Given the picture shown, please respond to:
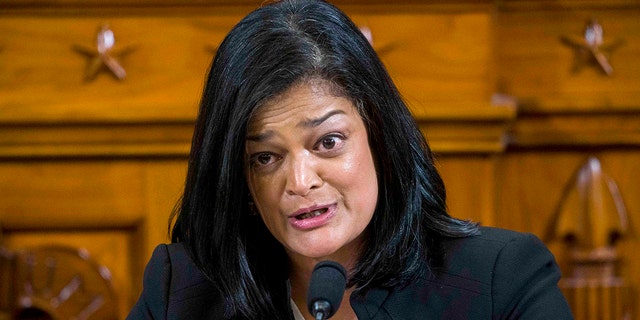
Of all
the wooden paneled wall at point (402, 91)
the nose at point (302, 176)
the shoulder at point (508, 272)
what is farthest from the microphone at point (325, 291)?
the wooden paneled wall at point (402, 91)

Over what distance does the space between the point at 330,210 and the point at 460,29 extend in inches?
29.2

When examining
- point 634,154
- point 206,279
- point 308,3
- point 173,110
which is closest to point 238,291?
point 206,279

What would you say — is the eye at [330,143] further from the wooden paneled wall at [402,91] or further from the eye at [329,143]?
the wooden paneled wall at [402,91]

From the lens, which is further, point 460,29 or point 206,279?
point 460,29

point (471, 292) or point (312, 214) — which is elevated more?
point (312, 214)

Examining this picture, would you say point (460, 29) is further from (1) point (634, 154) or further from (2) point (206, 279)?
(2) point (206, 279)

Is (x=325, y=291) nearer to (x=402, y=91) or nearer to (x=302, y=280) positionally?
(x=302, y=280)

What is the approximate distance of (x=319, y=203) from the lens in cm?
131

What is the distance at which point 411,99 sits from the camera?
1.97 meters

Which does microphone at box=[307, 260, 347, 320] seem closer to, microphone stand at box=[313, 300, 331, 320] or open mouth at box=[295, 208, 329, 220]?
microphone stand at box=[313, 300, 331, 320]

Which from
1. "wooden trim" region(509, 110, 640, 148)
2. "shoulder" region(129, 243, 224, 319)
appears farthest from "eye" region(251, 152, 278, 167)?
"wooden trim" region(509, 110, 640, 148)

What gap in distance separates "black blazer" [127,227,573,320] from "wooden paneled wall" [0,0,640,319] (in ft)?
1.77

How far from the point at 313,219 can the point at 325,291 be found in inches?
10.3

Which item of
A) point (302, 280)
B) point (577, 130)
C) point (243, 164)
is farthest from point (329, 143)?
point (577, 130)
